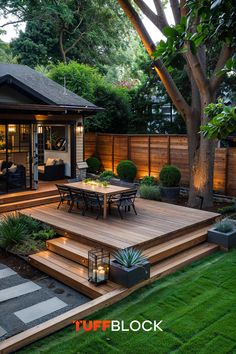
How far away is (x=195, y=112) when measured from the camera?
1069 centimetres

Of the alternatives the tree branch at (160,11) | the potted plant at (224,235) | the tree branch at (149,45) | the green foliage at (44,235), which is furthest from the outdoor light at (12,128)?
the potted plant at (224,235)

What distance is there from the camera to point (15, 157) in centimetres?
1102

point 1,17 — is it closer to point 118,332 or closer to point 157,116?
point 157,116

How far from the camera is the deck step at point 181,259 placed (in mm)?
6492

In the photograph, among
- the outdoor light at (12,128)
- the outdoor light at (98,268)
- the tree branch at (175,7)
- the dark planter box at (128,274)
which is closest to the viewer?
the dark planter box at (128,274)

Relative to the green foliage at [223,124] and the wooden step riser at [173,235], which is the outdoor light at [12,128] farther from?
the green foliage at [223,124]

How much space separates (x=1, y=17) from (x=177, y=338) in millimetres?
25758

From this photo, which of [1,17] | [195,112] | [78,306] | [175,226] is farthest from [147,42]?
[1,17]

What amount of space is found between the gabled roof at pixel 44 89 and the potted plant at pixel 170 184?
370 cm

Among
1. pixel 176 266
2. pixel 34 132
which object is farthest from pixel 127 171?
pixel 176 266

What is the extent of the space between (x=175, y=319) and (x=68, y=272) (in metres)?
2.26

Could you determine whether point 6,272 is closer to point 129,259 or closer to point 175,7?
point 129,259

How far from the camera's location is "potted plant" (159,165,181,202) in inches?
451

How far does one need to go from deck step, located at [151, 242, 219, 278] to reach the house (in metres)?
5.79
